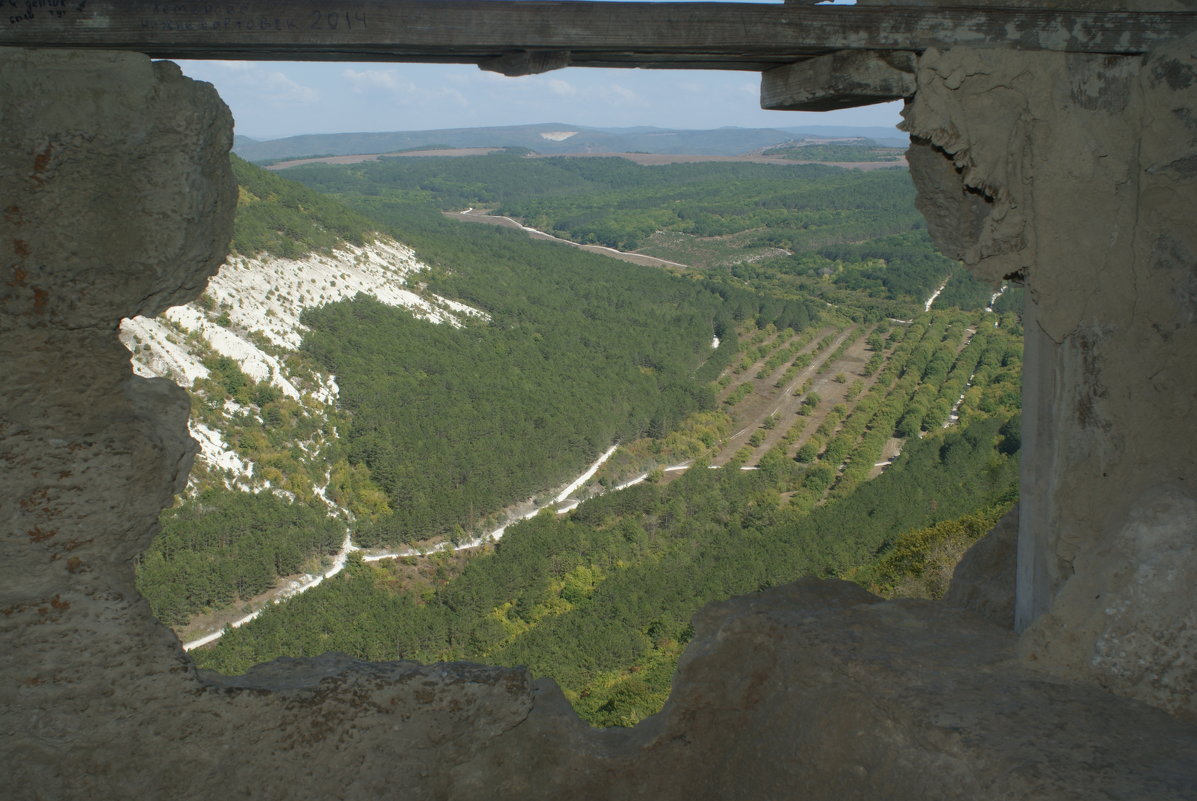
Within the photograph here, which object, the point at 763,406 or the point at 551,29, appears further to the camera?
the point at 763,406

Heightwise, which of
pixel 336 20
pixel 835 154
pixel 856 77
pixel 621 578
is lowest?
pixel 621 578

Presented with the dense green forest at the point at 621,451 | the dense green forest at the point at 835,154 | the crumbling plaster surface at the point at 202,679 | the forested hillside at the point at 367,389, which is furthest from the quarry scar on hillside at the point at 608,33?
the dense green forest at the point at 835,154

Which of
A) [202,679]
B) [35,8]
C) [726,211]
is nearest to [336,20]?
[35,8]

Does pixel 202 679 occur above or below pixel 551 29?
below

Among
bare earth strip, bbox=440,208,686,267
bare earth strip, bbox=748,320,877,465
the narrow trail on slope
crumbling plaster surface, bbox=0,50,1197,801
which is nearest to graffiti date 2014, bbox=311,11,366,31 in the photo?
crumbling plaster surface, bbox=0,50,1197,801

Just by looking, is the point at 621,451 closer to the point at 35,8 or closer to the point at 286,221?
the point at 286,221

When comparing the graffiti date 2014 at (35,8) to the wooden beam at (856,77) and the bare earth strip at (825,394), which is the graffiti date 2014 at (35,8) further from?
the bare earth strip at (825,394)

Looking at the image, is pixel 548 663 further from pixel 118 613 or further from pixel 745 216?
pixel 745 216
